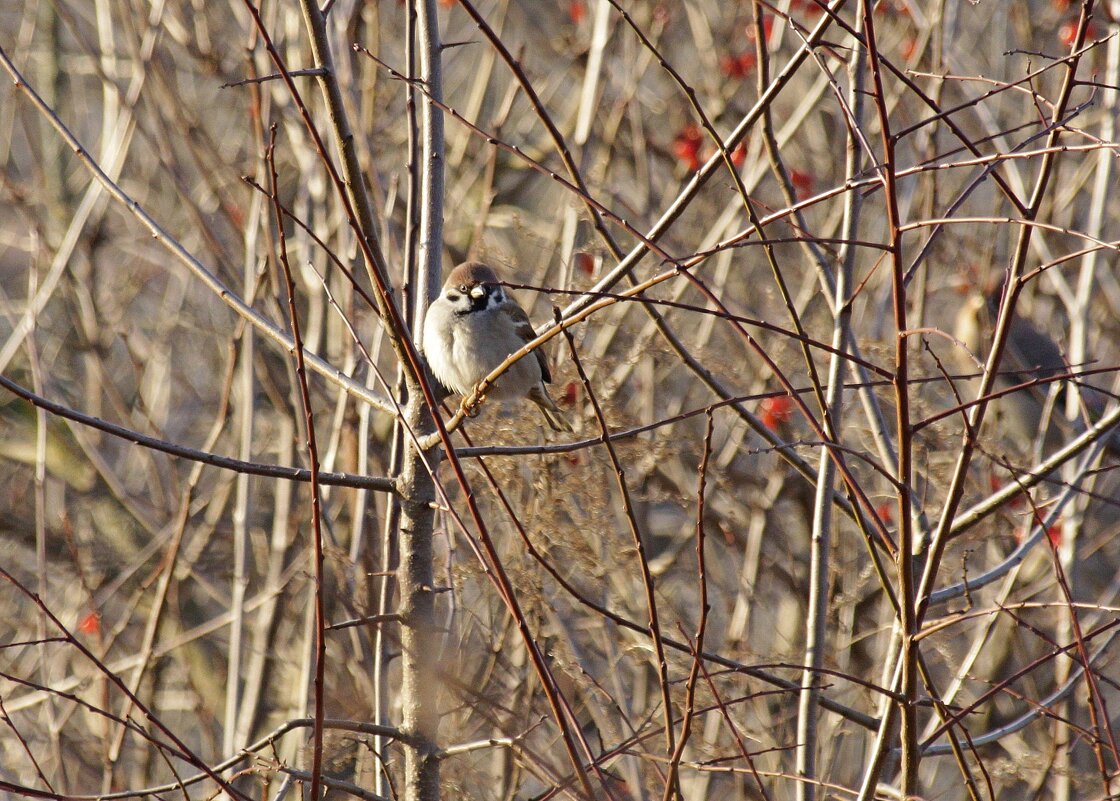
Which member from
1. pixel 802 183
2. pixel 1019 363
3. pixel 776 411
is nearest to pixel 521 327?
pixel 776 411

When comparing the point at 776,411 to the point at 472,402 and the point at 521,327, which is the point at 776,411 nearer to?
the point at 521,327

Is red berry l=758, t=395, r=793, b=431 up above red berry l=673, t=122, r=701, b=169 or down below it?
below

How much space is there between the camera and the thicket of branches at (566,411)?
2.26 metres

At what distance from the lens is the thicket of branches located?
226cm

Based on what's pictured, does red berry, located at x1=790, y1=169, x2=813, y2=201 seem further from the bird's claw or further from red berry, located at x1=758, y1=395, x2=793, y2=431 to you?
the bird's claw

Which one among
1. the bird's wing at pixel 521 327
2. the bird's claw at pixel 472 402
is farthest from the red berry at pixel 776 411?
the bird's claw at pixel 472 402

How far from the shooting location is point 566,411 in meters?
4.07

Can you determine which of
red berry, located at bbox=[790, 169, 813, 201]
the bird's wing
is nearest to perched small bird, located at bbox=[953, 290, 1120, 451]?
red berry, located at bbox=[790, 169, 813, 201]

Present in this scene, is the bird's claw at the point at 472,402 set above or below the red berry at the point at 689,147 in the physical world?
below

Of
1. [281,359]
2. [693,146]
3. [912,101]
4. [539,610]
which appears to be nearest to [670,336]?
[539,610]

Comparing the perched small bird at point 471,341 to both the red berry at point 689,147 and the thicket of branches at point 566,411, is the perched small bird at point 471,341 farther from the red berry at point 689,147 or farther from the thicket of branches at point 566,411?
the red berry at point 689,147

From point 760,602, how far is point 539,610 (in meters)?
1.74

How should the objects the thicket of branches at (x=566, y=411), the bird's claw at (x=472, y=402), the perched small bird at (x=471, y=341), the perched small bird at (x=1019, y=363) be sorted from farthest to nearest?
the perched small bird at (x=1019, y=363), the perched small bird at (x=471, y=341), the bird's claw at (x=472, y=402), the thicket of branches at (x=566, y=411)

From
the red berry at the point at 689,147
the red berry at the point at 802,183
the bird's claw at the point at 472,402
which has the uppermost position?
the red berry at the point at 689,147
